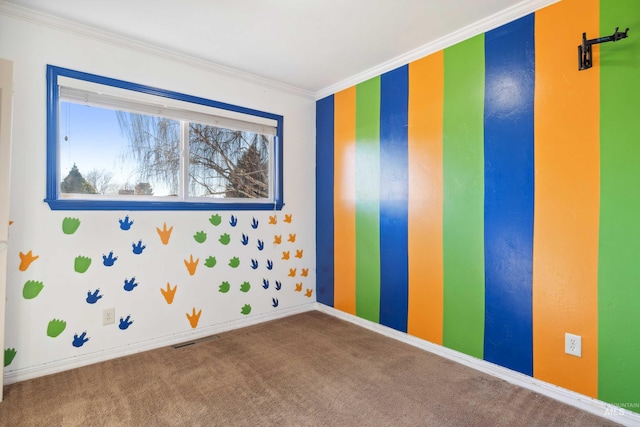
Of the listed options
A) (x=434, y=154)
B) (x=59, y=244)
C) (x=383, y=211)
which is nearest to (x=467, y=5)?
(x=434, y=154)

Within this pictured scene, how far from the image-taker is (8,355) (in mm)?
2148

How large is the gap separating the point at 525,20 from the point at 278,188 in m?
2.41

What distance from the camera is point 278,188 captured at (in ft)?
11.4

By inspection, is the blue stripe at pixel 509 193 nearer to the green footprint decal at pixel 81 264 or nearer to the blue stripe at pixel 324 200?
the blue stripe at pixel 324 200

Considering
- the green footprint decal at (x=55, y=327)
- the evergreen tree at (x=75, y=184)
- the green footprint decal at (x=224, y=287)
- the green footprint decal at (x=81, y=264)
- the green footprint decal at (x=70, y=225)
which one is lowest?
the green footprint decal at (x=55, y=327)

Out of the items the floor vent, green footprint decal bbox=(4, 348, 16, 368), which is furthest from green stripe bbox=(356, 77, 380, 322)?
green footprint decal bbox=(4, 348, 16, 368)

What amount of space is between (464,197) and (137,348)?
2.77 meters

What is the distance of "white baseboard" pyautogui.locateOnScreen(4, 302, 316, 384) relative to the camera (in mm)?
2213

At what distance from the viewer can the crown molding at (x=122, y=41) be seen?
2.16m

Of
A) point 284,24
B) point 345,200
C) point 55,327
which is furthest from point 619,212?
point 55,327

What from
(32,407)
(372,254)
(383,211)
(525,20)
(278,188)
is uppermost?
(525,20)

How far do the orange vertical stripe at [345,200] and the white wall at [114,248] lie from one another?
49 cm

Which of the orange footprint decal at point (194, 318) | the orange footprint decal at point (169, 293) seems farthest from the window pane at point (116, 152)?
the orange footprint decal at point (194, 318)

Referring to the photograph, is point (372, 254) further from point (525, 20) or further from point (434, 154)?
point (525, 20)
